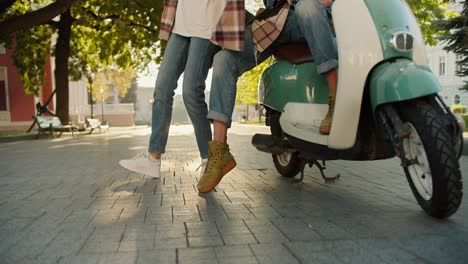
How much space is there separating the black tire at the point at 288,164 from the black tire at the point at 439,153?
1.85 metres

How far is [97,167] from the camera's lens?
20.0 ft

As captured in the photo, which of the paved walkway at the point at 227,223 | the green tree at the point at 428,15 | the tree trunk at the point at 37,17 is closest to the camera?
the paved walkway at the point at 227,223

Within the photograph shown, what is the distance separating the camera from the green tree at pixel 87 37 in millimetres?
17188

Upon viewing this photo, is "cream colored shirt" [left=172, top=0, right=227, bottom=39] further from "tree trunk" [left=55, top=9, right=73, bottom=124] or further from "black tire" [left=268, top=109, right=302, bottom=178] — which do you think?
"tree trunk" [left=55, top=9, right=73, bottom=124]

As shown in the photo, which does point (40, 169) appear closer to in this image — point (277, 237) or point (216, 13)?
point (216, 13)

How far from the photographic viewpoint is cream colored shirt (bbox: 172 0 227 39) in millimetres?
3945

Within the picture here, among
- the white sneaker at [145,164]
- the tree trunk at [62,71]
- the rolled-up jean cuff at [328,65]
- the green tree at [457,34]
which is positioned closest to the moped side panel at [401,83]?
the rolled-up jean cuff at [328,65]

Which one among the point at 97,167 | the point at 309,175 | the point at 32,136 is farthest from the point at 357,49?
the point at 32,136

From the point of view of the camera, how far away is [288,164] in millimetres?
4508

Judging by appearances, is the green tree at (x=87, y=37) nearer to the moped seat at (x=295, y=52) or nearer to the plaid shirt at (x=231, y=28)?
the plaid shirt at (x=231, y=28)

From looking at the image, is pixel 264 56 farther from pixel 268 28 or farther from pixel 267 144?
pixel 267 144

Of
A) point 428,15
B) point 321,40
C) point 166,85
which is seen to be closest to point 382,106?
point 321,40

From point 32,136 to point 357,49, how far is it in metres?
16.1

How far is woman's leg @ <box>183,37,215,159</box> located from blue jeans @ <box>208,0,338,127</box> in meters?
0.27
